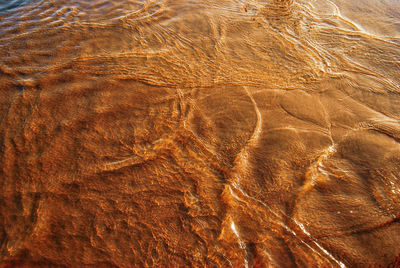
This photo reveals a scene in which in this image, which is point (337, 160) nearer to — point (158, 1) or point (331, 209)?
point (331, 209)

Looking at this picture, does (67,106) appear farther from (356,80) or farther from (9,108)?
(356,80)

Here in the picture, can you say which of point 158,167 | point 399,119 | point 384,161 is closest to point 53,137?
point 158,167

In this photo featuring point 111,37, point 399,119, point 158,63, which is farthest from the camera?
point 111,37

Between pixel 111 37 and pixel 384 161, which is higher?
pixel 111 37

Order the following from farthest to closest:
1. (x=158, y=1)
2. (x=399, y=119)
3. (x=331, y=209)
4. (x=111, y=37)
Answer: (x=158, y=1)
(x=111, y=37)
(x=399, y=119)
(x=331, y=209)

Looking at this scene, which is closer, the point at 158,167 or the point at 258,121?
the point at 158,167

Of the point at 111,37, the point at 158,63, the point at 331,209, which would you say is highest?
the point at 111,37
